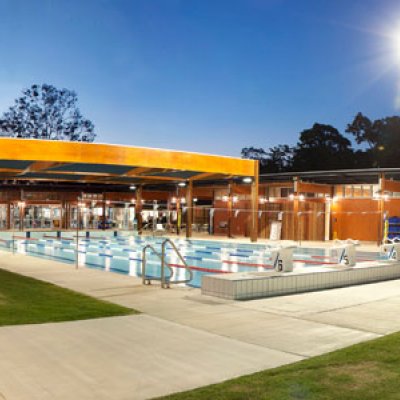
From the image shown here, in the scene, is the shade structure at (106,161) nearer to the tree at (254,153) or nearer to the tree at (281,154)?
the tree at (281,154)

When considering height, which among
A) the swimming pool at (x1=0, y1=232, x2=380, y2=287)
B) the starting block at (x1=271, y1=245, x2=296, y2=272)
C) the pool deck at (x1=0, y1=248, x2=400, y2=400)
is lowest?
the swimming pool at (x1=0, y1=232, x2=380, y2=287)

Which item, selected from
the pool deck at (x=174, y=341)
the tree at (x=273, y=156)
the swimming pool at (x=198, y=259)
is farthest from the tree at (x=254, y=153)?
the pool deck at (x=174, y=341)

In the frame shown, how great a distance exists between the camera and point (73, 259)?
18203 millimetres

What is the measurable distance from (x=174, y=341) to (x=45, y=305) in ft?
9.68

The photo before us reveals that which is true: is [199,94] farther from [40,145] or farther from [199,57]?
[40,145]

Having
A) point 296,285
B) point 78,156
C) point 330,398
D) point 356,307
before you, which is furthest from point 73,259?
point 330,398

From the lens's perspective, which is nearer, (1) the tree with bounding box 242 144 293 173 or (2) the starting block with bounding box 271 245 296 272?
(2) the starting block with bounding box 271 245 296 272

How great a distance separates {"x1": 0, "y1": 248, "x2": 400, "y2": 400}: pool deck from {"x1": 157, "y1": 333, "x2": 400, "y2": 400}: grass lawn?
10.1 inches

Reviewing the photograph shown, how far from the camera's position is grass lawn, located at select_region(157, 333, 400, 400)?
416 centimetres

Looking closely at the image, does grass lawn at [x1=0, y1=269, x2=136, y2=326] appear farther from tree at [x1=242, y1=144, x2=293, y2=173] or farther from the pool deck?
tree at [x1=242, y1=144, x2=293, y2=173]

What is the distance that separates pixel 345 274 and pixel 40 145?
11.6 meters

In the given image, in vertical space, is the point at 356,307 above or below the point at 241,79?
below

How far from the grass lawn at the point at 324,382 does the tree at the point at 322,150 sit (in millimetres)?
46493

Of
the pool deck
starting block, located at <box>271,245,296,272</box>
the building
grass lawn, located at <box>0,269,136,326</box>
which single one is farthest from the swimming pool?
the pool deck
